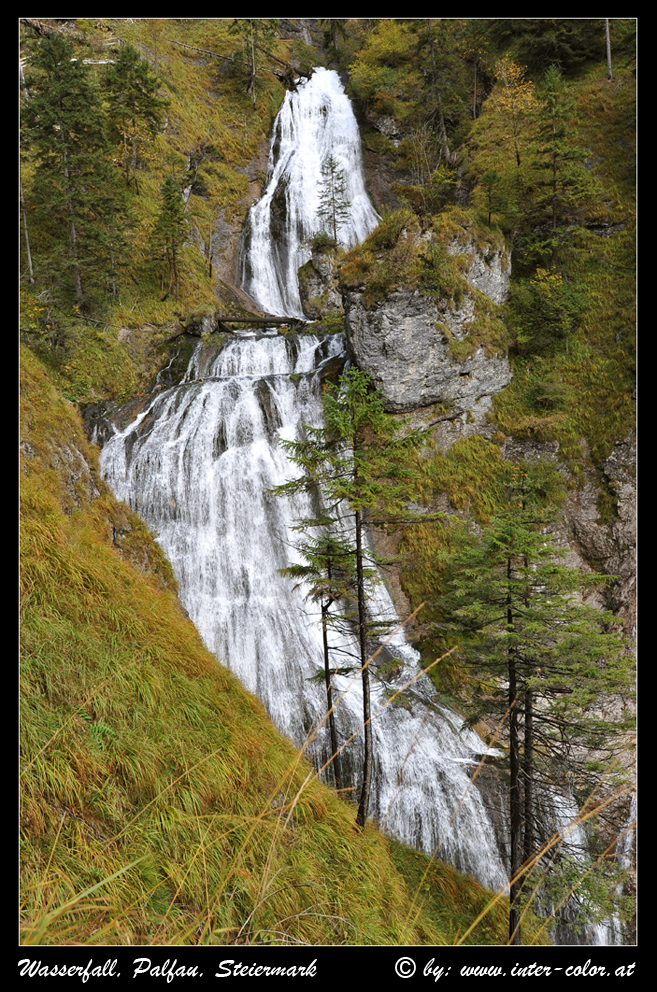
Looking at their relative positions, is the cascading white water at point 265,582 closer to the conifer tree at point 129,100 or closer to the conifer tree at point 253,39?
the conifer tree at point 129,100

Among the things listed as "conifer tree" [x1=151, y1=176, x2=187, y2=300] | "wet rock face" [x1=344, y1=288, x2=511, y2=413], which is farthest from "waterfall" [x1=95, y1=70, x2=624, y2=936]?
"conifer tree" [x1=151, y1=176, x2=187, y2=300]

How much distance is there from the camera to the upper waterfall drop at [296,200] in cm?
2583

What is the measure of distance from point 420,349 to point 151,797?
15.1 metres

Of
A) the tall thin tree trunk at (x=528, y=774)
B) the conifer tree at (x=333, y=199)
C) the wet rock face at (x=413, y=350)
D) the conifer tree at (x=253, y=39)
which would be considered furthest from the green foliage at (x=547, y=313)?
the conifer tree at (x=253, y=39)

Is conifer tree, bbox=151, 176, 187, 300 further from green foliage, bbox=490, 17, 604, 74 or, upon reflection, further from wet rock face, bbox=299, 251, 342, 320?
green foliage, bbox=490, 17, 604, 74

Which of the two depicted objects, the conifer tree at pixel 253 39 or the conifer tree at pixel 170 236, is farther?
the conifer tree at pixel 253 39

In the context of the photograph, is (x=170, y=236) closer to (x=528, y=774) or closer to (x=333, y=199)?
(x=333, y=199)

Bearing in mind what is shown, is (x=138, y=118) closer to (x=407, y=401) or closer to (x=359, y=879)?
(x=407, y=401)

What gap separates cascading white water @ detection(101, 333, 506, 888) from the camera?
9.70 metres

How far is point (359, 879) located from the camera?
12.8 ft

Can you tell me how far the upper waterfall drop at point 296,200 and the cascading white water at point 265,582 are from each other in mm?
11826

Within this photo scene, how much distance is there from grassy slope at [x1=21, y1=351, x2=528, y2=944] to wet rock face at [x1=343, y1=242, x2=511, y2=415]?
11492 millimetres

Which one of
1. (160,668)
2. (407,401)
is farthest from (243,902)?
(407,401)

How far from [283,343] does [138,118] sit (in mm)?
17657
